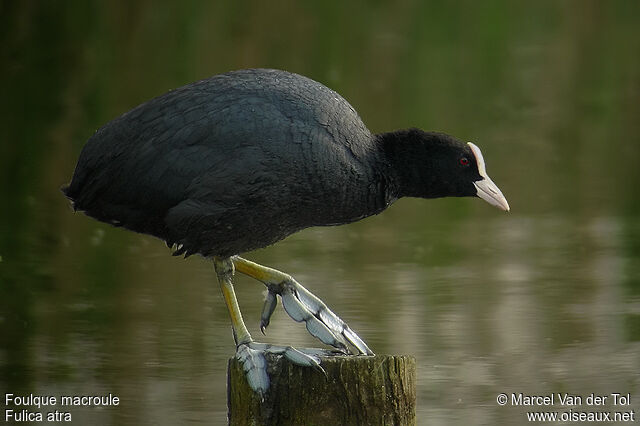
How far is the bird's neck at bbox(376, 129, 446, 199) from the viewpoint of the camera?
5.12 metres

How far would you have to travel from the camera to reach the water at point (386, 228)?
22.3 ft

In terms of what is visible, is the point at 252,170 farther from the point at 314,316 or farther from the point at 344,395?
the point at 344,395

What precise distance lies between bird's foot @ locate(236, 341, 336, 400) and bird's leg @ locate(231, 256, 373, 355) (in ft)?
0.93

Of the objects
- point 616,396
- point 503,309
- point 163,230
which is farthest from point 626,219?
point 163,230

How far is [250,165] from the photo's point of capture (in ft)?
15.8

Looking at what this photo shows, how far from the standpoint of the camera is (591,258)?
8.66 m

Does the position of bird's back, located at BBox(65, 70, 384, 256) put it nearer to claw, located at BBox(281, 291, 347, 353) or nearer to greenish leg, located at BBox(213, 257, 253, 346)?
greenish leg, located at BBox(213, 257, 253, 346)

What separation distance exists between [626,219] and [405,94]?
3668mm

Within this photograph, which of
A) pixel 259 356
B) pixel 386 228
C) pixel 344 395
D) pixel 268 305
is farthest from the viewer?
pixel 386 228

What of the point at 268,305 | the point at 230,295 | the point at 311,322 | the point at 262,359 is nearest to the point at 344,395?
the point at 262,359

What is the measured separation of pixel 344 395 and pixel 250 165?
892mm

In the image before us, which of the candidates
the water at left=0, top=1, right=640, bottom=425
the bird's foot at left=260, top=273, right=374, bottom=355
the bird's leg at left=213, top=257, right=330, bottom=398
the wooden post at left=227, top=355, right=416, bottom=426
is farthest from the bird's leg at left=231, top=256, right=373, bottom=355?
the water at left=0, top=1, right=640, bottom=425

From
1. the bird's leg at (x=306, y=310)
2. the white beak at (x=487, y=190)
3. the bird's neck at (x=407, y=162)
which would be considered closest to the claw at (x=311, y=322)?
the bird's leg at (x=306, y=310)

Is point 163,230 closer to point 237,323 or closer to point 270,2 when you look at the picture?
point 237,323
